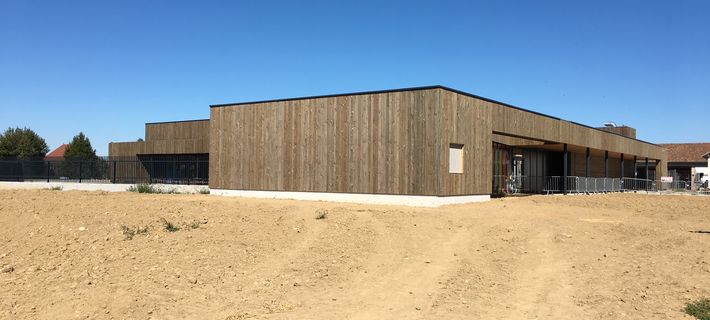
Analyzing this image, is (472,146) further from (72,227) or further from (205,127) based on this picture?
(205,127)

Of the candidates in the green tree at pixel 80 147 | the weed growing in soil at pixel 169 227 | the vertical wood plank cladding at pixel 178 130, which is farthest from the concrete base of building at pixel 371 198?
the green tree at pixel 80 147

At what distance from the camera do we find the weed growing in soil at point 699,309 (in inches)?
272

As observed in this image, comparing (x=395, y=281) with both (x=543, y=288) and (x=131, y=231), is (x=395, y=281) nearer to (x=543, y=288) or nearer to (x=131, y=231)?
(x=543, y=288)

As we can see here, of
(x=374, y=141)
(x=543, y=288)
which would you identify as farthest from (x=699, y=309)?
(x=374, y=141)

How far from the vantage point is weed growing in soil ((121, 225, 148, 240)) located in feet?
35.8

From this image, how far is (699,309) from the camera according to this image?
23.4 ft

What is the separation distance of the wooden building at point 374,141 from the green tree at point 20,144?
151 feet

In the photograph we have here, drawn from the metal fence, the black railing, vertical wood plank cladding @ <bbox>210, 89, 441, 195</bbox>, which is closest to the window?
vertical wood plank cladding @ <bbox>210, 89, 441, 195</bbox>

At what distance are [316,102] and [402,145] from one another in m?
4.66

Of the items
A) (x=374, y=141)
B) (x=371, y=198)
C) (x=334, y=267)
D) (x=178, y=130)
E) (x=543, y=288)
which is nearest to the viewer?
(x=543, y=288)

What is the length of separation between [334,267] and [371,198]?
11634 millimetres

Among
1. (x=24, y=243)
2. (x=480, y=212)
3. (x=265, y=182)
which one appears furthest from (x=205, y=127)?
(x=24, y=243)

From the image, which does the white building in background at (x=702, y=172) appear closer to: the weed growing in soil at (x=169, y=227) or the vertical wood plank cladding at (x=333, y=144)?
the vertical wood plank cladding at (x=333, y=144)

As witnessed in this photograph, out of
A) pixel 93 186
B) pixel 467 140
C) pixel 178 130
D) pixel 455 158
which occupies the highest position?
pixel 178 130
